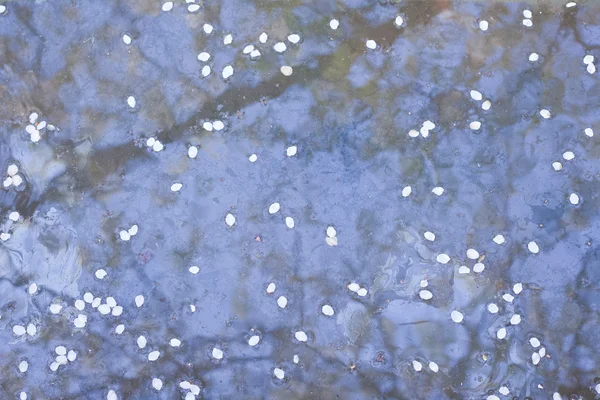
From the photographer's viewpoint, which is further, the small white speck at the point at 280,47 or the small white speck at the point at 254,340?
the small white speck at the point at 280,47

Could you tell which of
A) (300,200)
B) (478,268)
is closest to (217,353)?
(300,200)

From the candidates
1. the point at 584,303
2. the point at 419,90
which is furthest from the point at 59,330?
the point at 584,303

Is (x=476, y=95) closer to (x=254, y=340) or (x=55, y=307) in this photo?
(x=254, y=340)

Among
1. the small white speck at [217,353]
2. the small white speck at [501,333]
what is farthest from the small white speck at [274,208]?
the small white speck at [501,333]

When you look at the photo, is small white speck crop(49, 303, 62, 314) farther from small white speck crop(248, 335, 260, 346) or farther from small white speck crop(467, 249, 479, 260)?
small white speck crop(467, 249, 479, 260)

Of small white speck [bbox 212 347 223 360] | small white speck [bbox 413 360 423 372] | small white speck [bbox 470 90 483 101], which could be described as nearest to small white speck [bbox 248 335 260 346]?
small white speck [bbox 212 347 223 360]

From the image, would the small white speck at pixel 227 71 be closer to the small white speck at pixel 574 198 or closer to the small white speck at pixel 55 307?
the small white speck at pixel 55 307

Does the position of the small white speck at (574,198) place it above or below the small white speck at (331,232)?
above

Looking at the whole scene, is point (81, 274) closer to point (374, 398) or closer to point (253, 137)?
point (253, 137)
